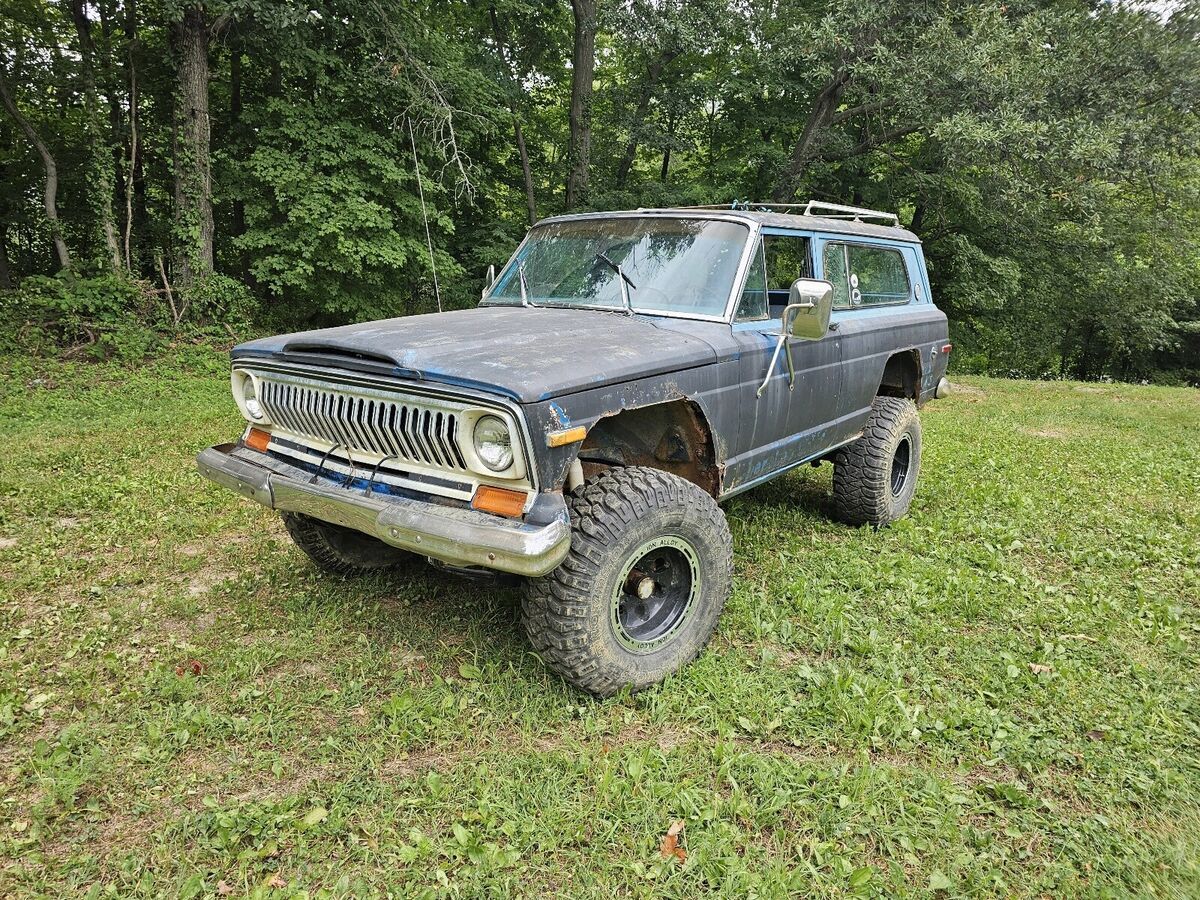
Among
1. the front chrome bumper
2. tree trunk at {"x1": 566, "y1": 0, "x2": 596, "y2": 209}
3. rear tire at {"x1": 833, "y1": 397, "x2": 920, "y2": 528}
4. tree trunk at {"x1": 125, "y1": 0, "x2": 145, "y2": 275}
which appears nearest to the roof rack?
rear tire at {"x1": 833, "y1": 397, "x2": 920, "y2": 528}

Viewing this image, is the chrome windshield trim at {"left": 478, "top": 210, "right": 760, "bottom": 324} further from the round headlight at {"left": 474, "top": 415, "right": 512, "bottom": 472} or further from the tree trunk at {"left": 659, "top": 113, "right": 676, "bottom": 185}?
the tree trunk at {"left": 659, "top": 113, "right": 676, "bottom": 185}

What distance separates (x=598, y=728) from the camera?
2771 millimetres

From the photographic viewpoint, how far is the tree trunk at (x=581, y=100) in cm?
1453

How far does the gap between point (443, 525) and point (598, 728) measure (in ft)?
3.37

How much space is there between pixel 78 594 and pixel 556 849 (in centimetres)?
314

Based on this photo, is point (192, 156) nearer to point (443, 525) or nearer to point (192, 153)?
point (192, 153)

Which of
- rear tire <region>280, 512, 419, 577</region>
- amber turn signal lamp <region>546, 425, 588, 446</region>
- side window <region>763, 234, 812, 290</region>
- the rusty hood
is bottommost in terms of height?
rear tire <region>280, 512, 419, 577</region>

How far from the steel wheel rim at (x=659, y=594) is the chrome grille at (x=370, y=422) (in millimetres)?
961

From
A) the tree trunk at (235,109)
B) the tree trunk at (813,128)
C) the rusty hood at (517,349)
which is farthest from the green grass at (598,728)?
the tree trunk at (813,128)

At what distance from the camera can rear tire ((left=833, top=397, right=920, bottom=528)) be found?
4.75 m

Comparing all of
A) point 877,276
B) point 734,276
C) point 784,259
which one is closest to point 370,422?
point 734,276

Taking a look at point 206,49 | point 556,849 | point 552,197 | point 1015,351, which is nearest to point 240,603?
point 556,849

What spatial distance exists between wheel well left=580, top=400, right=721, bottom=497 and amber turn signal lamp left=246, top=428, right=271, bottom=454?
1.56 m

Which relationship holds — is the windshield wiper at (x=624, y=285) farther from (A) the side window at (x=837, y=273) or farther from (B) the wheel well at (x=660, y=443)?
(A) the side window at (x=837, y=273)
